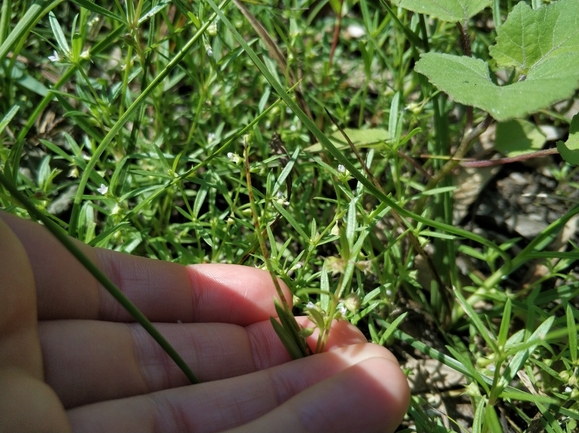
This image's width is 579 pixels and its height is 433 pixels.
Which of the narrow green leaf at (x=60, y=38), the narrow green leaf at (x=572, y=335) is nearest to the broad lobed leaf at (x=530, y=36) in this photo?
the narrow green leaf at (x=572, y=335)

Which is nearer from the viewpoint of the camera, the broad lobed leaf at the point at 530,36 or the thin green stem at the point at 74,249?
the thin green stem at the point at 74,249

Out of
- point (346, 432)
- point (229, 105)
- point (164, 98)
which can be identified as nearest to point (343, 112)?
point (229, 105)

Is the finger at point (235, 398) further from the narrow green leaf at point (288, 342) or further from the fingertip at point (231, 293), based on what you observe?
the fingertip at point (231, 293)

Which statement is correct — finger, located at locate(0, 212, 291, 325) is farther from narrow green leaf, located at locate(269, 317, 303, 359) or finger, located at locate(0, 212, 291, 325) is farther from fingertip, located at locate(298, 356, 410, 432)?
fingertip, located at locate(298, 356, 410, 432)

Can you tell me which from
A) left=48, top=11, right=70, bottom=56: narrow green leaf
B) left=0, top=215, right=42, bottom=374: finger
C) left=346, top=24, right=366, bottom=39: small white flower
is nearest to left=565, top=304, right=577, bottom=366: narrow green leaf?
left=0, top=215, right=42, bottom=374: finger

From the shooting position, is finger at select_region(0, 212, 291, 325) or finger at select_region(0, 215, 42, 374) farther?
finger at select_region(0, 212, 291, 325)

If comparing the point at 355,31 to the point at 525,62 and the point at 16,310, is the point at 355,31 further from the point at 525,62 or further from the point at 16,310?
the point at 16,310

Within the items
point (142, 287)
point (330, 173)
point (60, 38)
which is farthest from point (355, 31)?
point (142, 287)
